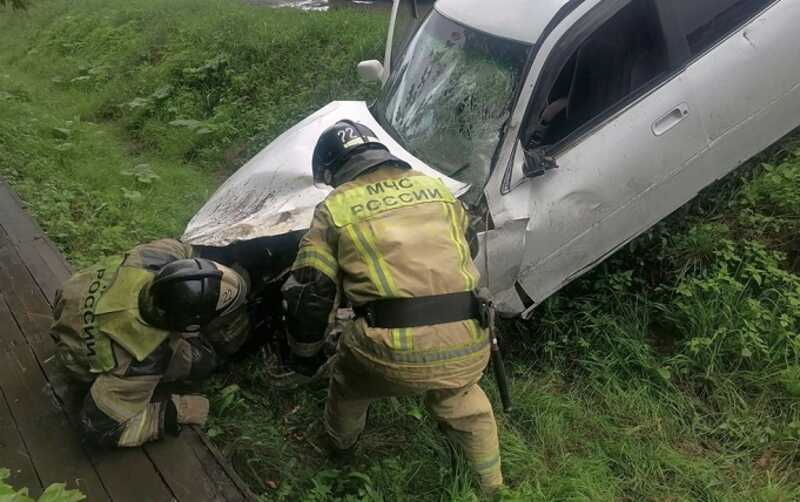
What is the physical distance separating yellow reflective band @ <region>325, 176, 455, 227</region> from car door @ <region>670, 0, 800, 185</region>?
1.71 meters

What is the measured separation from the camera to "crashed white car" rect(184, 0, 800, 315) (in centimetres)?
306

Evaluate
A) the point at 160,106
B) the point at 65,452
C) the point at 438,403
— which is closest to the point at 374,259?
the point at 438,403

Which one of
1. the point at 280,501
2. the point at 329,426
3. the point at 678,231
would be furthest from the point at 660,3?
the point at 280,501

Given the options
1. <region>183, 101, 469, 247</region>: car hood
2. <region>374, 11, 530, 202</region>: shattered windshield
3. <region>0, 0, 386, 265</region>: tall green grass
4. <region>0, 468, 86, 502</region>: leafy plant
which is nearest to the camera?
<region>0, 468, 86, 502</region>: leafy plant

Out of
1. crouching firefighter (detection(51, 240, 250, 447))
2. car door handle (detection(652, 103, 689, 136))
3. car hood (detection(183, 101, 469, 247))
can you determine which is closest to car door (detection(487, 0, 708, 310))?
car door handle (detection(652, 103, 689, 136))

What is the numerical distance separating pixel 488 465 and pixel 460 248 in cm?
91

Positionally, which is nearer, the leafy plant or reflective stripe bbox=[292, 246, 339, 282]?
the leafy plant

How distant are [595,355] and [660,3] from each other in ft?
5.86

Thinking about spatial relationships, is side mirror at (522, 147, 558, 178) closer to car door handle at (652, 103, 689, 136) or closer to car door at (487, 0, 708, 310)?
car door at (487, 0, 708, 310)

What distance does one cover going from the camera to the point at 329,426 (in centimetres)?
284

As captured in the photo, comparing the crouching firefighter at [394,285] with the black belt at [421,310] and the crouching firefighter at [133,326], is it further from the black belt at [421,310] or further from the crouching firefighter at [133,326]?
the crouching firefighter at [133,326]

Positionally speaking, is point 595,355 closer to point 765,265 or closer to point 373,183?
point 765,265

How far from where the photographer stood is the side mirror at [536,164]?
9.97 feet

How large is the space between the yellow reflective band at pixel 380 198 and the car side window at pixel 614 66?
0.97m
